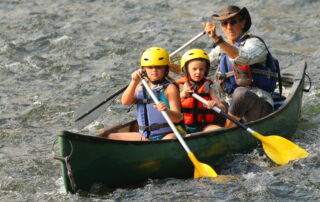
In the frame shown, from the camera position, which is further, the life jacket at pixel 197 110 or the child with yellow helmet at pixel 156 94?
the life jacket at pixel 197 110

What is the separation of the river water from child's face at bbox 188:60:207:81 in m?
1.01

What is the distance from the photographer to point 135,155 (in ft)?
21.0

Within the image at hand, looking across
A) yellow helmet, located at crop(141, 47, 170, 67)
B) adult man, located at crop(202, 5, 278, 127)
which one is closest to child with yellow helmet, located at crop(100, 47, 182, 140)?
yellow helmet, located at crop(141, 47, 170, 67)

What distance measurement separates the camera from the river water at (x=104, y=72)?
6609 mm

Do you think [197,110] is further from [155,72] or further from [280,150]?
[280,150]

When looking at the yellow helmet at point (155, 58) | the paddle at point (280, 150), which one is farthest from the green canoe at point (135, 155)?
the yellow helmet at point (155, 58)

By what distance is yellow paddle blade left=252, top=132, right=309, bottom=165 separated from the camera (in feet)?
23.5

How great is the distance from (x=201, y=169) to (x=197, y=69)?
117 centimetres

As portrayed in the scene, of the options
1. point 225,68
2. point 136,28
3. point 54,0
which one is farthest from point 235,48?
point 54,0

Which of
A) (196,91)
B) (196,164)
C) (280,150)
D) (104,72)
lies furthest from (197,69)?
(104,72)

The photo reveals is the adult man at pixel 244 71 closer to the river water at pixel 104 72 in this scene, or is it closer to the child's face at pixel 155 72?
the river water at pixel 104 72

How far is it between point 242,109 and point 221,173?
0.88 m

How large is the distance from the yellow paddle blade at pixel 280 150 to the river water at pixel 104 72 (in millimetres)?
92

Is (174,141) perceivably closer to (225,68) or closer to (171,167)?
(171,167)
